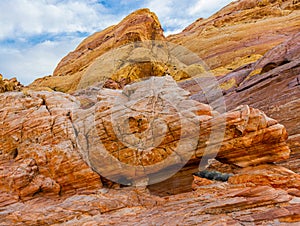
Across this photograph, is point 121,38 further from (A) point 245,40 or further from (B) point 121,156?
(B) point 121,156

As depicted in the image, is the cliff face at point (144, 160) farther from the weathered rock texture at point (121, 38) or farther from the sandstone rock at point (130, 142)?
the weathered rock texture at point (121, 38)

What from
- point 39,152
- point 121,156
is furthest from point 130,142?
point 39,152

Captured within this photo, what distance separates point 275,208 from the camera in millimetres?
9008

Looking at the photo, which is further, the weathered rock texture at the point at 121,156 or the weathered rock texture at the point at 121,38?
the weathered rock texture at the point at 121,38

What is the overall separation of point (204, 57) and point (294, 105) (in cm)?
3531

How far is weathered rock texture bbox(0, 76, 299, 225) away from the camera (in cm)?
1107

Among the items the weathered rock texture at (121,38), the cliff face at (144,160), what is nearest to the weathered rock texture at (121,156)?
the cliff face at (144,160)

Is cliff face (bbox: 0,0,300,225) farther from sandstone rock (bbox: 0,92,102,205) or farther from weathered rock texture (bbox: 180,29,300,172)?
weathered rock texture (bbox: 180,29,300,172)

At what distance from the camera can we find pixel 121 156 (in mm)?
13391

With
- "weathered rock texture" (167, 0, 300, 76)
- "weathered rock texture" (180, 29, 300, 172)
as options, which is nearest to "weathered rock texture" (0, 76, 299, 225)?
"weathered rock texture" (180, 29, 300, 172)

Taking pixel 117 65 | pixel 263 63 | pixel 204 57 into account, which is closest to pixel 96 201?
pixel 263 63

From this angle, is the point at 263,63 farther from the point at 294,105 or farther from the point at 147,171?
the point at 147,171

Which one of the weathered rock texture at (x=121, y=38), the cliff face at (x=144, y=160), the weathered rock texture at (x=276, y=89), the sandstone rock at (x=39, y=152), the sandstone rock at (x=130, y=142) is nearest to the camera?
the cliff face at (x=144, y=160)

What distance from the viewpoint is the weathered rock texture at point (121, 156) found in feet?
36.3
